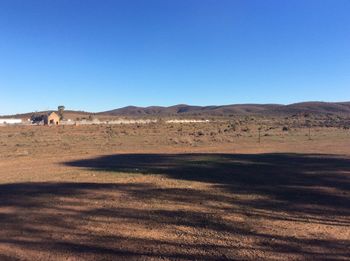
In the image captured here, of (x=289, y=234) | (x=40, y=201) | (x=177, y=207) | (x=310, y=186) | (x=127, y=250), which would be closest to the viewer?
(x=127, y=250)

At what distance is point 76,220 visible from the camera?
28.5ft

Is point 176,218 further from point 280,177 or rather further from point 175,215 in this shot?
point 280,177

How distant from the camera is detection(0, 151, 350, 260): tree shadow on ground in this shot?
22.4 feet

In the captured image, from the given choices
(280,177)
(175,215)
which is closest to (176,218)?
(175,215)

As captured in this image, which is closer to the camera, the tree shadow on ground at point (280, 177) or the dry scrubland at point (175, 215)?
the dry scrubland at point (175, 215)

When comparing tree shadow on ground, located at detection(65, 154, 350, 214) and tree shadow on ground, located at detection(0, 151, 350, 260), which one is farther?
tree shadow on ground, located at detection(65, 154, 350, 214)

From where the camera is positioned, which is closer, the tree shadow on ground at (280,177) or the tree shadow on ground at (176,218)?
the tree shadow on ground at (176,218)

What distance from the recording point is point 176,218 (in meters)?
8.88

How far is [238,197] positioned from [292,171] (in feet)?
20.5

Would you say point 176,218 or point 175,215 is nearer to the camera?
point 176,218

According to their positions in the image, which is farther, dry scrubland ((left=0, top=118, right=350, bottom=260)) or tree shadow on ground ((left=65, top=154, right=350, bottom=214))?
tree shadow on ground ((left=65, top=154, right=350, bottom=214))

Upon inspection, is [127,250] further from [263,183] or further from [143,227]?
[263,183]

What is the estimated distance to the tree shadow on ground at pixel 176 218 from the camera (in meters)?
6.84

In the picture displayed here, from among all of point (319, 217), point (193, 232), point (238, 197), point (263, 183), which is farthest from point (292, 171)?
point (193, 232)
